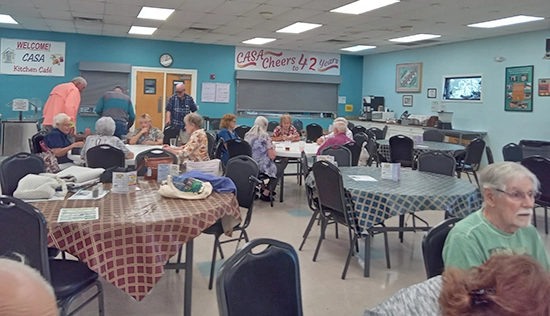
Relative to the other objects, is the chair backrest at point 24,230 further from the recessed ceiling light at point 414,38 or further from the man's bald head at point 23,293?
the recessed ceiling light at point 414,38

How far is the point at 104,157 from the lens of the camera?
15.0 ft

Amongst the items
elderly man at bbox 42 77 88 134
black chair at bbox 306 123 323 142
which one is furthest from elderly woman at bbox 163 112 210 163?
black chair at bbox 306 123 323 142

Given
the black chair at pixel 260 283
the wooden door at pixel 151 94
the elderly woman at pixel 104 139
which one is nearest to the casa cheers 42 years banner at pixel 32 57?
the wooden door at pixel 151 94

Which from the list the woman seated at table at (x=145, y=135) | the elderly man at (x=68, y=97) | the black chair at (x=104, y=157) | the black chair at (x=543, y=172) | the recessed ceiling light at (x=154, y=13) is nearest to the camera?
the black chair at (x=104, y=157)

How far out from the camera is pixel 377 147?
7.63 metres

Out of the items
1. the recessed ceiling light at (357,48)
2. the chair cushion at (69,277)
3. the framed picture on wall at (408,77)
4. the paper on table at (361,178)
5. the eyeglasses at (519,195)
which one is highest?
the recessed ceiling light at (357,48)

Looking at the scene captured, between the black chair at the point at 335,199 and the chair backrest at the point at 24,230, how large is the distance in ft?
7.17

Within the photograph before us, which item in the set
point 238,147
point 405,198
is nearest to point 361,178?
point 405,198

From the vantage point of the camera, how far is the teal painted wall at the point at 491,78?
8742 mm

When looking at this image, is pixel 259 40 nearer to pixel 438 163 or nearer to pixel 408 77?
pixel 408 77

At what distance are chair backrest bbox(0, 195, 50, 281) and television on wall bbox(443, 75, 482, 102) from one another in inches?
376

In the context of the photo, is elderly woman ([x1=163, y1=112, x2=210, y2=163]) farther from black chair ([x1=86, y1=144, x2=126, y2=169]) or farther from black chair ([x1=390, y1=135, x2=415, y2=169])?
black chair ([x1=390, y1=135, x2=415, y2=169])

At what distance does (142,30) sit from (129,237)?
8692 millimetres

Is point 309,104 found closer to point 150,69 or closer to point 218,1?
point 150,69
